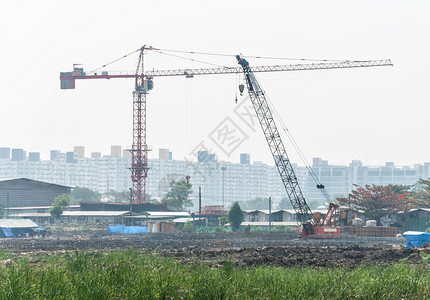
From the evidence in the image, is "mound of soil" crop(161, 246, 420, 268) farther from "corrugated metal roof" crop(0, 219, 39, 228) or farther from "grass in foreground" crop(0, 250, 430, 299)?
"corrugated metal roof" crop(0, 219, 39, 228)

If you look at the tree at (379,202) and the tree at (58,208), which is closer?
the tree at (379,202)

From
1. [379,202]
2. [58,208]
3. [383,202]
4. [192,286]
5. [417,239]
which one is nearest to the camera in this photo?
[192,286]

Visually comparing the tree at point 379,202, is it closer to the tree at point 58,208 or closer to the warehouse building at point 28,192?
the tree at point 58,208

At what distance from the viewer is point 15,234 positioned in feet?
319

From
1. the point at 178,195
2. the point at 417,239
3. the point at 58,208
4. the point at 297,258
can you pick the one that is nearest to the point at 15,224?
the point at 58,208

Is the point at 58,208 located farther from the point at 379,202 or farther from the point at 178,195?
the point at 379,202

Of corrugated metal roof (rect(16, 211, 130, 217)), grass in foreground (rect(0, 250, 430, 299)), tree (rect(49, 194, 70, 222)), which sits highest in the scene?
grass in foreground (rect(0, 250, 430, 299))

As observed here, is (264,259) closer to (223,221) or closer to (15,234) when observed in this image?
(15,234)

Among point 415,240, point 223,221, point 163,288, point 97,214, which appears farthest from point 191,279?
point 97,214

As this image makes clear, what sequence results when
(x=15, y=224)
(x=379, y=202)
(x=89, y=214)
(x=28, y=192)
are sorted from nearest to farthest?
(x=379, y=202) → (x=15, y=224) → (x=89, y=214) → (x=28, y=192)

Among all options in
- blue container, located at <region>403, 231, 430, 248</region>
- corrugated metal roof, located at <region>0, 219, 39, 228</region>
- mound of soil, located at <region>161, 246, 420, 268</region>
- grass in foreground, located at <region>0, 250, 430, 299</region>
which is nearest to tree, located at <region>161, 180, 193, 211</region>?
corrugated metal roof, located at <region>0, 219, 39, 228</region>

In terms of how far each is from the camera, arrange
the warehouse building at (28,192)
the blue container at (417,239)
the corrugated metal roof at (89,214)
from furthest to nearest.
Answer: the warehouse building at (28,192)
the corrugated metal roof at (89,214)
the blue container at (417,239)

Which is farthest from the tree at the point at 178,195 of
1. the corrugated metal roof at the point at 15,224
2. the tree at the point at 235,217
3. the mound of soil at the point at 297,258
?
the mound of soil at the point at 297,258

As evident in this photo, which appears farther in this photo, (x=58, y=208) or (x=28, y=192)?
(x=28, y=192)
